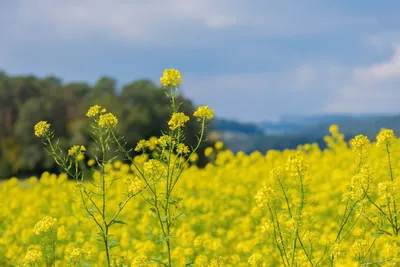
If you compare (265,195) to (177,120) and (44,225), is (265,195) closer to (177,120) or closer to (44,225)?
(177,120)

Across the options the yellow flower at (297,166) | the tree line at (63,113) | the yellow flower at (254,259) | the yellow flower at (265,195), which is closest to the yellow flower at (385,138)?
the yellow flower at (297,166)

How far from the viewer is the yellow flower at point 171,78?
14.7ft

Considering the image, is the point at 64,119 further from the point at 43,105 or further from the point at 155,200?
the point at 155,200

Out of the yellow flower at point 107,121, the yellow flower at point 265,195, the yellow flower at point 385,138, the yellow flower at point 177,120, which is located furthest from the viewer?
the yellow flower at point 385,138

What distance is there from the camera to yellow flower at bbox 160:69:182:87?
448 centimetres

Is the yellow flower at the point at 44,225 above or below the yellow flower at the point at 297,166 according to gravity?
below

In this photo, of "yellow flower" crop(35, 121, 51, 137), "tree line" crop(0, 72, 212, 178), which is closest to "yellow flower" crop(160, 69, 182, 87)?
"yellow flower" crop(35, 121, 51, 137)

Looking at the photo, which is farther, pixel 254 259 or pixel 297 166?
pixel 254 259

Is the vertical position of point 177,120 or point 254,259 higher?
point 177,120

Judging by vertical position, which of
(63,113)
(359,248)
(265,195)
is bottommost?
(359,248)

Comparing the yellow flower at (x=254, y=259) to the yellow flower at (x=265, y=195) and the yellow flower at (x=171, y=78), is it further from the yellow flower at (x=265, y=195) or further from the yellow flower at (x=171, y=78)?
the yellow flower at (x=171, y=78)

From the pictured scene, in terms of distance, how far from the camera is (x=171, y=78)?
4500mm

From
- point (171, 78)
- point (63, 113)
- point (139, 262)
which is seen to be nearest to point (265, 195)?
point (139, 262)

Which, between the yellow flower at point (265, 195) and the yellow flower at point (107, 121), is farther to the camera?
the yellow flower at point (107, 121)
